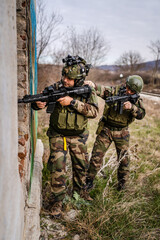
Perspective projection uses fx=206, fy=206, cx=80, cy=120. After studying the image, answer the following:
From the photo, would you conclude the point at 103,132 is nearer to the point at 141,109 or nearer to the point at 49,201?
the point at 141,109

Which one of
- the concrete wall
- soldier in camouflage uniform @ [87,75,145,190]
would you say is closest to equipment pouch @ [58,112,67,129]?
soldier in camouflage uniform @ [87,75,145,190]

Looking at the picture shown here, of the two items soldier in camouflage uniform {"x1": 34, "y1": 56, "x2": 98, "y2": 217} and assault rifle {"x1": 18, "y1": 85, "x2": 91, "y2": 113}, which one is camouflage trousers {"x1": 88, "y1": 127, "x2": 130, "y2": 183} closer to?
soldier in camouflage uniform {"x1": 34, "y1": 56, "x2": 98, "y2": 217}

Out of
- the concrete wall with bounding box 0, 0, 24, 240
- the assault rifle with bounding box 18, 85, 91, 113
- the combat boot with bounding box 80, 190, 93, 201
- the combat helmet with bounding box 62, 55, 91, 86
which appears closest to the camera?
the concrete wall with bounding box 0, 0, 24, 240

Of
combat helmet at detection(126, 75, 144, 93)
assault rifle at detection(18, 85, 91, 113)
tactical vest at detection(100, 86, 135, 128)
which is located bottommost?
tactical vest at detection(100, 86, 135, 128)

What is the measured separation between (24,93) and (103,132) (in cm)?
163

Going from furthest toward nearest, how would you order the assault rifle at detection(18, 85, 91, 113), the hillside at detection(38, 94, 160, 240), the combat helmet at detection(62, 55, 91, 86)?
the combat helmet at detection(62, 55, 91, 86) < the hillside at detection(38, 94, 160, 240) < the assault rifle at detection(18, 85, 91, 113)

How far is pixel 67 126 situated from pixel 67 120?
7 cm

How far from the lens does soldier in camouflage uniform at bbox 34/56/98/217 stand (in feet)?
8.14

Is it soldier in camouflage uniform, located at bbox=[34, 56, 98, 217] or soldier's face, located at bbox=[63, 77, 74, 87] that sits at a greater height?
soldier's face, located at bbox=[63, 77, 74, 87]

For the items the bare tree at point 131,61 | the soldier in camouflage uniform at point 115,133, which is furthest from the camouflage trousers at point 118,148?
the bare tree at point 131,61

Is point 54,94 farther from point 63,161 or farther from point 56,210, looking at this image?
point 56,210

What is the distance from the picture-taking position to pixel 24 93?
6.49 feet

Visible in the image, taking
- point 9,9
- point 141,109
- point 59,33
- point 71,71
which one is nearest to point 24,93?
point 71,71

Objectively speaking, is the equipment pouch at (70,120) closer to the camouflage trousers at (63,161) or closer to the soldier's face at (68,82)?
the camouflage trousers at (63,161)
